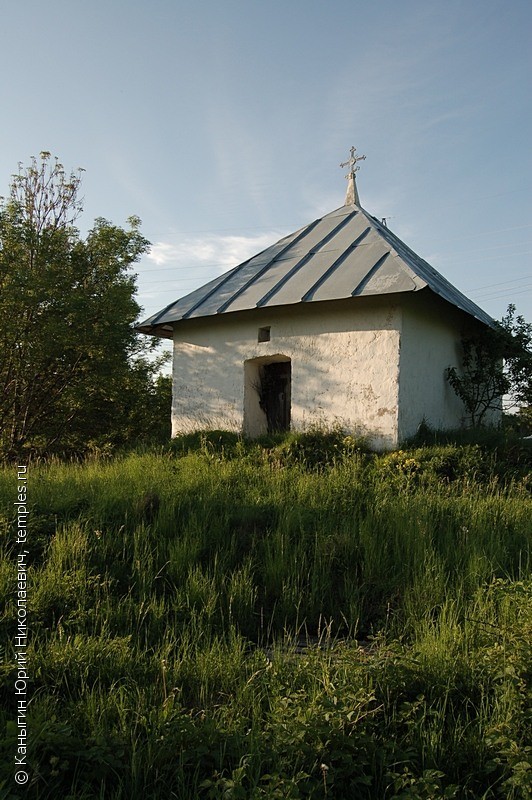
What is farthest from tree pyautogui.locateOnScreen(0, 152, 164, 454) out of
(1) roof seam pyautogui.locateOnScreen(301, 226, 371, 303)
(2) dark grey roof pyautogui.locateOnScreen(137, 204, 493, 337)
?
(1) roof seam pyautogui.locateOnScreen(301, 226, 371, 303)

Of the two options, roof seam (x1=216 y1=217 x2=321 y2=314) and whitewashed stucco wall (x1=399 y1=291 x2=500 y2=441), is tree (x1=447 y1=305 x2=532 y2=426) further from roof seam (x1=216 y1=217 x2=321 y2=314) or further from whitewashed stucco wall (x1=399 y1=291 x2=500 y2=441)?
roof seam (x1=216 y1=217 x2=321 y2=314)

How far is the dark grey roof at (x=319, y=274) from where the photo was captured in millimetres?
9570

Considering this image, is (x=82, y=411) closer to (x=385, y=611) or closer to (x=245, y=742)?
(x=385, y=611)

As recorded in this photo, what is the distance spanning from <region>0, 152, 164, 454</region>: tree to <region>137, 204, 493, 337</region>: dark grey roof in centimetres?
224

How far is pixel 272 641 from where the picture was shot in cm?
422

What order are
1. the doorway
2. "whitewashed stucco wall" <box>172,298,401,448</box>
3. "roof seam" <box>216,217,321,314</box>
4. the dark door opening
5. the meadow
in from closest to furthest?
1. the meadow
2. "whitewashed stucco wall" <box>172,298,401,448</box>
3. "roof seam" <box>216,217,321,314</box>
4. the doorway
5. the dark door opening

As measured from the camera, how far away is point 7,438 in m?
15.5

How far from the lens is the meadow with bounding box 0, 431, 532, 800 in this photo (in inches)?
108

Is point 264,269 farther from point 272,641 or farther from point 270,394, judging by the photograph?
point 272,641

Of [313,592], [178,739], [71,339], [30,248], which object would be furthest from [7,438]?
[178,739]

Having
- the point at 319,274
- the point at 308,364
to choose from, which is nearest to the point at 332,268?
the point at 319,274

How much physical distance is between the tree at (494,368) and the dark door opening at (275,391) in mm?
3088

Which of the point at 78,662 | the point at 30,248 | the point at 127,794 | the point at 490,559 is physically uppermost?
the point at 30,248

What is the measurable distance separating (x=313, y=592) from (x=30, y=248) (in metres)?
11.9
